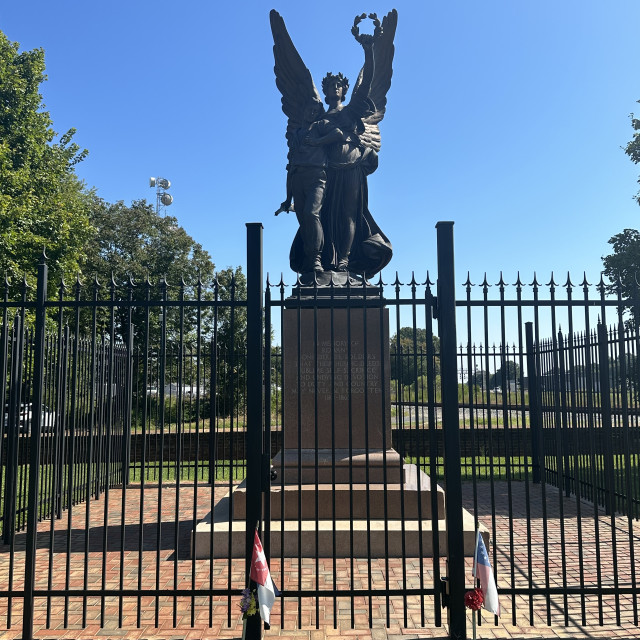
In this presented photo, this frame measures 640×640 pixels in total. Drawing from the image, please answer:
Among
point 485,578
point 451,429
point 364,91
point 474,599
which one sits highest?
point 364,91

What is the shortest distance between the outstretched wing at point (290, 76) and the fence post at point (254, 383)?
475cm

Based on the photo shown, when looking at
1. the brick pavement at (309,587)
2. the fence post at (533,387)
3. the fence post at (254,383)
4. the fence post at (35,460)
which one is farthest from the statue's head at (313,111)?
the brick pavement at (309,587)

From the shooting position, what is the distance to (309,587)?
489 cm

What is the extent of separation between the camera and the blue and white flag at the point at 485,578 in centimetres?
362

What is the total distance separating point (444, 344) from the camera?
4.21 meters

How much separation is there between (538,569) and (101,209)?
26905mm

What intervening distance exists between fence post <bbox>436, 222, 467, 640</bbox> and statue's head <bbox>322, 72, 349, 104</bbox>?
185 inches

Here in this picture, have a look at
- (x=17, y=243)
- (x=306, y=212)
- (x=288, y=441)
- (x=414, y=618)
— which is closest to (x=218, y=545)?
(x=288, y=441)

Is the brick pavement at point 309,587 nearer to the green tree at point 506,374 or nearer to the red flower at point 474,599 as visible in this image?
the red flower at point 474,599

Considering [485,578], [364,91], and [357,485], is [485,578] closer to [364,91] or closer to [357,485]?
[357,485]

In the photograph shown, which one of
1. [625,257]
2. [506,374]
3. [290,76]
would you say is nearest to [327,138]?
[290,76]

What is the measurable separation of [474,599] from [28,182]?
55.1ft

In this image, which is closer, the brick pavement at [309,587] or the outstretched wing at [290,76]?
the brick pavement at [309,587]

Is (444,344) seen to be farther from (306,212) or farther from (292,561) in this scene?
(306,212)
